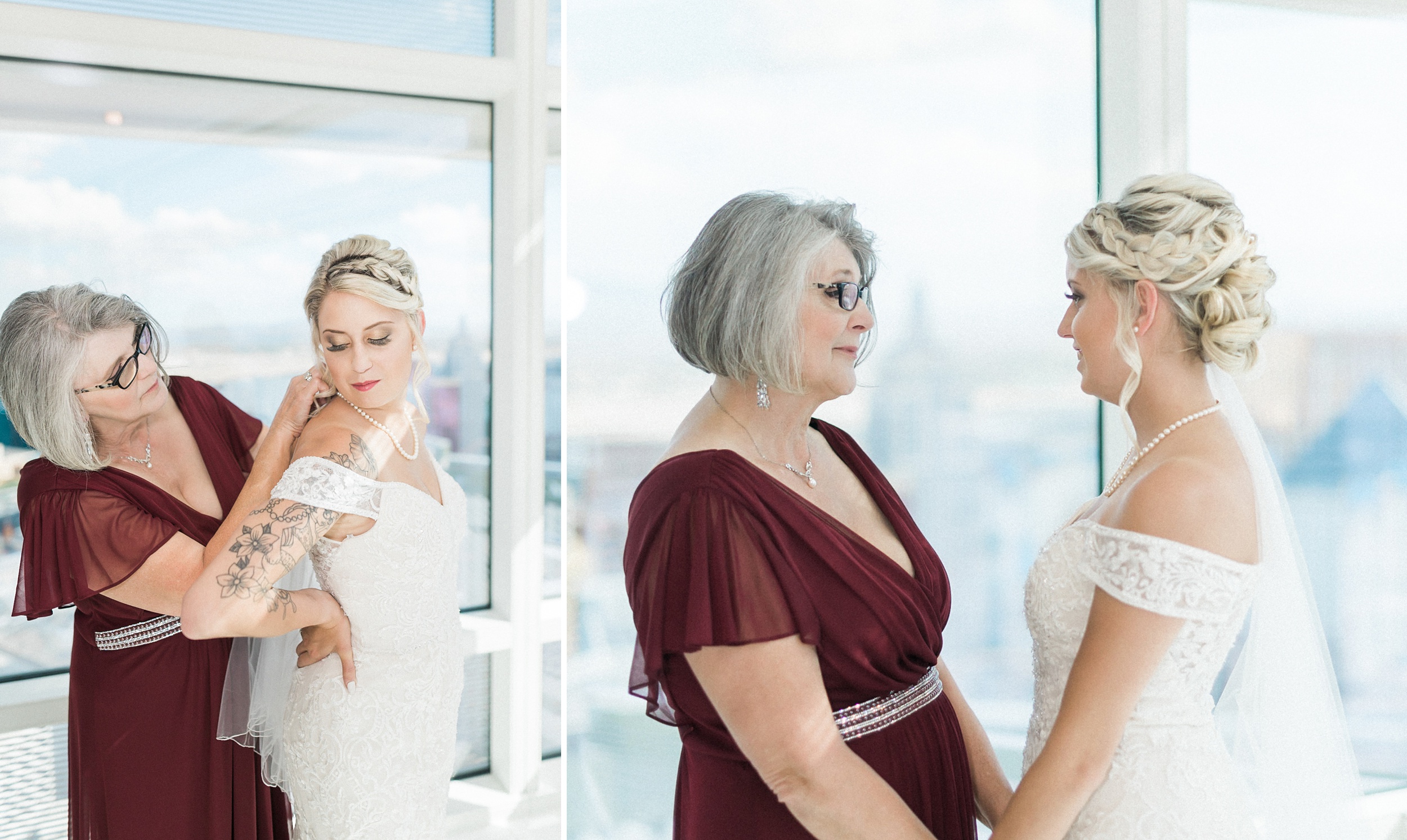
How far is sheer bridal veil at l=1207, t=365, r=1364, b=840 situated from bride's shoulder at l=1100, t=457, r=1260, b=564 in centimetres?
24

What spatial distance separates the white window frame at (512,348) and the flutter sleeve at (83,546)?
4.67 ft

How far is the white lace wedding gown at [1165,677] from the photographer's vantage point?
55.4 inches

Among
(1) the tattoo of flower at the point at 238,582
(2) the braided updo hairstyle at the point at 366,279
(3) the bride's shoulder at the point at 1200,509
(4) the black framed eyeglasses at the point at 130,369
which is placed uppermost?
(2) the braided updo hairstyle at the point at 366,279

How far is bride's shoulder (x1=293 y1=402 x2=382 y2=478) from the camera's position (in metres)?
1.91

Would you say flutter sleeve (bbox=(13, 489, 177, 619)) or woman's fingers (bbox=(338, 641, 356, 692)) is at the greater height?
flutter sleeve (bbox=(13, 489, 177, 619))

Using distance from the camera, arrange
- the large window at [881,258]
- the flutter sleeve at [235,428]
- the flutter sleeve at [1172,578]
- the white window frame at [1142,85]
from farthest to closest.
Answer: the white window frame at [1142,85]
the large window at [881,258]
the flutter sleeve at [235,428]
the flutter sleeve at [1172,578]

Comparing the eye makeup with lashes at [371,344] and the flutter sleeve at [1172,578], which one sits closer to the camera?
the flutter sleeve at [1172,578]

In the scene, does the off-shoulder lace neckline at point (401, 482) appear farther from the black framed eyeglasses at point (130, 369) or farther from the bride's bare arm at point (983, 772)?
the bride's bare arm at point (983, 772)

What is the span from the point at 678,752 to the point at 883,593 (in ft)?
6.18

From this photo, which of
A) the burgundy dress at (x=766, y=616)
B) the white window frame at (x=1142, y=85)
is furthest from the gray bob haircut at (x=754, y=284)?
the white window frame at (x=1142, y=85)

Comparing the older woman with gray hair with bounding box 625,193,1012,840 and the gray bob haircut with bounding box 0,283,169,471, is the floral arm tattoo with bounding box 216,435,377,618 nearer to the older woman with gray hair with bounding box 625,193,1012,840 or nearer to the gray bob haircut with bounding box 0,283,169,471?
the gray bob haircut with bounding box 0,283,169,471

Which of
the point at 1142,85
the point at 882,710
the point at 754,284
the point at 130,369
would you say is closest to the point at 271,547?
the point at 130,369

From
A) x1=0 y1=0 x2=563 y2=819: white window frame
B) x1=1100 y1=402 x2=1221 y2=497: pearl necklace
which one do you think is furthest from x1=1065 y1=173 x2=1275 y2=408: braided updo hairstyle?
x1=0 y1=0 x2=563 y2=819: white window frame

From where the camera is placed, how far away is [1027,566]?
134 inches
